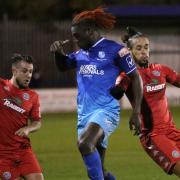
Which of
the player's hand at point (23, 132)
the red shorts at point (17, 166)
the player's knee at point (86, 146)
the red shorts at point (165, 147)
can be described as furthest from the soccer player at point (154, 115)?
the red shorts at point (17, 166)

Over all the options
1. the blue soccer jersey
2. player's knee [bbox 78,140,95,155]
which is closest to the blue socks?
player's knee [bbox 78,140,95,155]

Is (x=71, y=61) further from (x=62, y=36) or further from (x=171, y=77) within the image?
(x=62, y=36)

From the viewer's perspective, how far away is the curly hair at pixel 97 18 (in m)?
9.36

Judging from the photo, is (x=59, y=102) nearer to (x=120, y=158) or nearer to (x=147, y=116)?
(x=120, y=158)

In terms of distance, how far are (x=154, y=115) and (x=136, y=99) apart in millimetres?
642

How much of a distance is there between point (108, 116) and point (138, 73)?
0.63m

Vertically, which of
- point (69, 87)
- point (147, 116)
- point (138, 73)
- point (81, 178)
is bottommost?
point (69, 87)

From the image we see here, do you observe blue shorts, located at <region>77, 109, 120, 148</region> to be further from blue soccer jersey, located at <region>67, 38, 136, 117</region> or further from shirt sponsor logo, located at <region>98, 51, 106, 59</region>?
shirt sponsor logo, located at <region>98, 51, 106, 59</region>

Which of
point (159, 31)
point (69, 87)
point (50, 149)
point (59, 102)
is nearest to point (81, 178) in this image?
point (50, 149)

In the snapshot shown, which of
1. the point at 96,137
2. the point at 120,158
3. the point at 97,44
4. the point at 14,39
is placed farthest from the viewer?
the point at 14,39

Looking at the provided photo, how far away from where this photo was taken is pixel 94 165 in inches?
350

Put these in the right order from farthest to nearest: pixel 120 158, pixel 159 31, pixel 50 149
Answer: pixel 159 31, pixel 50 149, pixel 120 158

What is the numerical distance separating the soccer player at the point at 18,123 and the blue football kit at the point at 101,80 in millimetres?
682

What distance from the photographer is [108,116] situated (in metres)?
9.23
